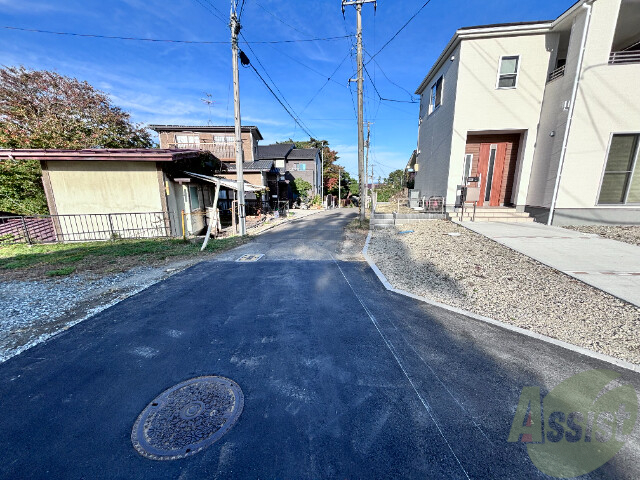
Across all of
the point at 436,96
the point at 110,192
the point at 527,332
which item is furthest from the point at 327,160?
the point at 527,332

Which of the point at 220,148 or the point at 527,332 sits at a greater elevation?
the point at 220,148

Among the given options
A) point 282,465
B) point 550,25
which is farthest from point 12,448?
point 550,25

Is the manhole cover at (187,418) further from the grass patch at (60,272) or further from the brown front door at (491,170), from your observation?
the brown front door at (491,170)

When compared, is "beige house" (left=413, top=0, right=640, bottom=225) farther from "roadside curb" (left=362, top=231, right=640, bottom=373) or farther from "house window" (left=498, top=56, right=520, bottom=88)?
"roadside curb" (left=362, top=231, right=640, bottom=373)

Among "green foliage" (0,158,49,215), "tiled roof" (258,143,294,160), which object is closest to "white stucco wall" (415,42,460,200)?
"tiled roof" (258,143,294,160)

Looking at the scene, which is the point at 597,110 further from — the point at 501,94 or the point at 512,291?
the point at 512,291

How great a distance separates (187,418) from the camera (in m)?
1.99

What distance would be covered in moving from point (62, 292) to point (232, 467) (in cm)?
518

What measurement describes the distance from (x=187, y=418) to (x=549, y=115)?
13.0 meters

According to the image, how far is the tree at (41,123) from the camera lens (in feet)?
41.1

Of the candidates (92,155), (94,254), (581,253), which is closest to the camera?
(581,253)

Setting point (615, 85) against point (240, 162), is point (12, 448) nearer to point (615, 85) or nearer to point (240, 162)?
point (240, 162)

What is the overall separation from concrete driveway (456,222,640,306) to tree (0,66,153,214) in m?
20.5

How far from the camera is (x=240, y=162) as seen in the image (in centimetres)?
1013
